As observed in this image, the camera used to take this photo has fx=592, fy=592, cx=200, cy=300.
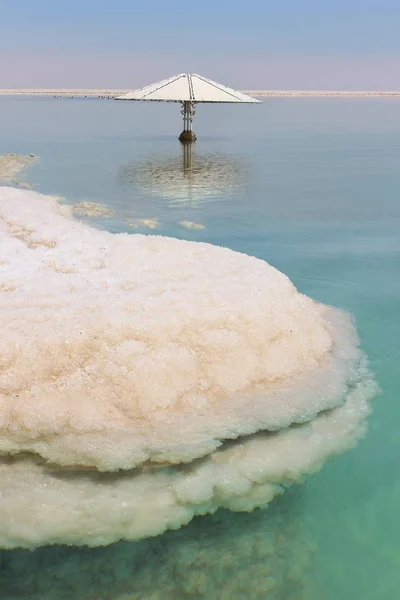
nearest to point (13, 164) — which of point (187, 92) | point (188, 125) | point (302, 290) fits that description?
point (187, 92)

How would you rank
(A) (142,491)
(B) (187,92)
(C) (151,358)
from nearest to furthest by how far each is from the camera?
(A) (142,491) → (C) (151,358) → (B) (187,92)

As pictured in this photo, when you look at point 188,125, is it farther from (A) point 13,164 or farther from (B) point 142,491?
(B) point 142,491

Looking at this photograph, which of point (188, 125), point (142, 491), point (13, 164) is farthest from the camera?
point (188, 125)

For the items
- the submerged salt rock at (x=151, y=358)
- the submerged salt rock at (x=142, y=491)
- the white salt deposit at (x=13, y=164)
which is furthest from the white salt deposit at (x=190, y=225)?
the submerged salt rock at (x=142, y=491)

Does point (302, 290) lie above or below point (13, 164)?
below

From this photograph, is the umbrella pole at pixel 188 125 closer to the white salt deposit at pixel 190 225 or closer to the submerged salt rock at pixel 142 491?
the white salt deposit at pixel 190 225

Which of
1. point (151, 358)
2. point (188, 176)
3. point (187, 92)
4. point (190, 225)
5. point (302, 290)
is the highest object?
point (187, 92)
